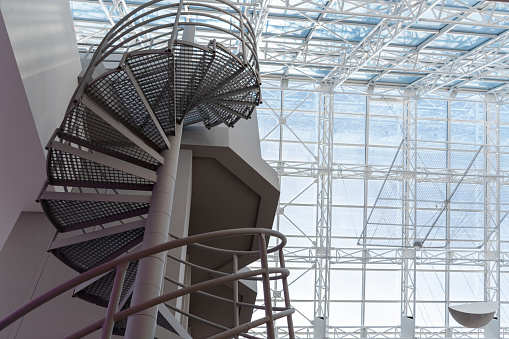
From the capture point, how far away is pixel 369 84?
1694cm

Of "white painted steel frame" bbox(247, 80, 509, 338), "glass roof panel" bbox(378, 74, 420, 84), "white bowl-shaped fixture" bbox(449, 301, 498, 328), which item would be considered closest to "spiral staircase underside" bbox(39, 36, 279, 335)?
"white bowl-shaped fixture" bbox(449, 301, 498, 328)

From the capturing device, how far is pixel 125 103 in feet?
12.8

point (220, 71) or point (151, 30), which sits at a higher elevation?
point (151, 30)

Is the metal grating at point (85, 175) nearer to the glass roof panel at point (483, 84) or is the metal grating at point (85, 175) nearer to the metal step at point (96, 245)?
the metal step at point (96, 245)

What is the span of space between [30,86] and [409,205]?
14377 millimetres

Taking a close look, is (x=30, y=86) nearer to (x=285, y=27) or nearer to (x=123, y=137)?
(x=123, y=137)

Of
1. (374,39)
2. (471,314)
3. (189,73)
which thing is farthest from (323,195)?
Answer: (189,73)

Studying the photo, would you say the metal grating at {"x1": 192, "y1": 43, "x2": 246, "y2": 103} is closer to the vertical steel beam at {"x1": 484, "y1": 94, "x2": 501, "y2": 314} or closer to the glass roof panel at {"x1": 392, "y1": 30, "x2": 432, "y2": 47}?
the glass roof panel at {"x1": 392, "y1": 30, "x2": 432, "y2": 47}

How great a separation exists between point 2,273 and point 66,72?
76.2 inches

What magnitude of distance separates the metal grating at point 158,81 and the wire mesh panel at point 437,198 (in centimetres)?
1096

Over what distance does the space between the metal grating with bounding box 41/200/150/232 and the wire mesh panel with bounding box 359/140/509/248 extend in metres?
11.1

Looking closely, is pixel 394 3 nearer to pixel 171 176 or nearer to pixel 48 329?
pixel 171 176

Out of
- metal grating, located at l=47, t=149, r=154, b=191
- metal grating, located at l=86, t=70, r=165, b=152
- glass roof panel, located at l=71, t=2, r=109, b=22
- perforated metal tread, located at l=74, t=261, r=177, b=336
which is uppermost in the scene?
glass roof panel, located at l=71, t=2, r=109, b=22

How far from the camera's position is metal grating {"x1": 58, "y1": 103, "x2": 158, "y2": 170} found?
370 centimetres
